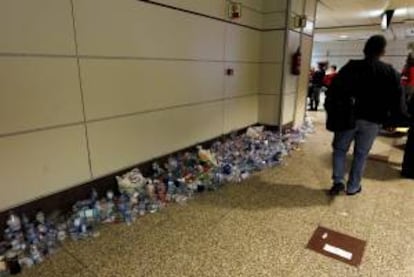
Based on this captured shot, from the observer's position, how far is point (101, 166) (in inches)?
103

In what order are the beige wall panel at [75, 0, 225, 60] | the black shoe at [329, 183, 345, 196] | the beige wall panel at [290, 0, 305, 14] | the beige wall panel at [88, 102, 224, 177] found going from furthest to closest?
the beige wall panel at [290, 0, 305, 14], the black shoe at [329, 183, 345, 196], the beige wall panel at [88, 102, 224, 177], the beige wall panel at [75, 0, 225, 60]

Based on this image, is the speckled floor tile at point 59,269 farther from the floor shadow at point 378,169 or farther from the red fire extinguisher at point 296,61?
the red fire extinguisher at point 296,61

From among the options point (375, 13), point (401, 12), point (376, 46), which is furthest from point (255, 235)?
point (401, 12)

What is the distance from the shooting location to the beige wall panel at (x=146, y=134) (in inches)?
102

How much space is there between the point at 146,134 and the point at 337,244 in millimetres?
2034

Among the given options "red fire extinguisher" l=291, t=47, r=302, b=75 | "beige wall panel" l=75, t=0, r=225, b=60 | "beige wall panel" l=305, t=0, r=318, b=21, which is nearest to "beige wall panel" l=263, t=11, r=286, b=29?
"red fire extinguisher" l=291, t=47, r=302, b=75

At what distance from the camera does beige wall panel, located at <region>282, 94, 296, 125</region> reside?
16.1 feet

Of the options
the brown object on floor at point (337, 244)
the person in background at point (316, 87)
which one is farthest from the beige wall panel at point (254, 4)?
the person in background at point (316, 87)

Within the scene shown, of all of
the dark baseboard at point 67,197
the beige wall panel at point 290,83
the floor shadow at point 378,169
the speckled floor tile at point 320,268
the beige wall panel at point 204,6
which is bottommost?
the speckled floor tile at point 320,268

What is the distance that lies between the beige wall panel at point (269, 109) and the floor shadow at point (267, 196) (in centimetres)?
202

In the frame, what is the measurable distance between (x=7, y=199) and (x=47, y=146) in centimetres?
45

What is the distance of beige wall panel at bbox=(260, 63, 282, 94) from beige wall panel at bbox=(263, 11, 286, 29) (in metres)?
0.61

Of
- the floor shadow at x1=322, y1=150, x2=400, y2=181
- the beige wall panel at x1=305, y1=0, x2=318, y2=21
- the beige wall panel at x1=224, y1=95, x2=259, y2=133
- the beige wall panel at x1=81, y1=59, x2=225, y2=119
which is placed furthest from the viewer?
the beige wall panel at x1=305, y1=0, x2=318, y2=21

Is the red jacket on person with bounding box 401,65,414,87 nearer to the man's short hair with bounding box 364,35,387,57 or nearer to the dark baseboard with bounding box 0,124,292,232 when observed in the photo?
the man's short hair with bounding box 364,35,387,57
